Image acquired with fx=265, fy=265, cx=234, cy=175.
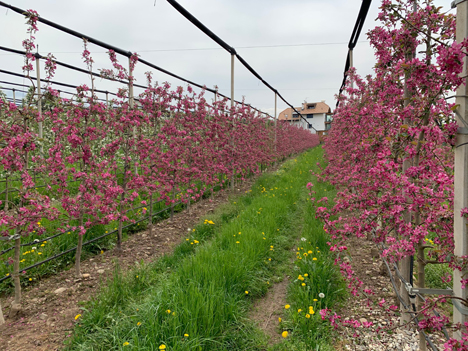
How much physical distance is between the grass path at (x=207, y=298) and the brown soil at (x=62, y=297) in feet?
0.91

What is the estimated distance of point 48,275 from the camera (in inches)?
139

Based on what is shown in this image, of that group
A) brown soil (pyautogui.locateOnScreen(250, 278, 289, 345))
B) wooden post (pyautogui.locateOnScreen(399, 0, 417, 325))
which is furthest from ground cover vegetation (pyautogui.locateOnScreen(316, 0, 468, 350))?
brown soil (pyautogui.locateOnScreen(250, 278, 289, 345))

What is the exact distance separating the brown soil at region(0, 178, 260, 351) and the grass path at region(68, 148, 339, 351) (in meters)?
0.28

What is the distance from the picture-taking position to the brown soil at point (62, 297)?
242cm

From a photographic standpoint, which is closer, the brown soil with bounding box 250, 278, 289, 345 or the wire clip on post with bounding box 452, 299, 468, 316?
the wire clip on post with bounding box 452, 299, 468, 316

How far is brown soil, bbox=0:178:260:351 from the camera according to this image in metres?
2.42

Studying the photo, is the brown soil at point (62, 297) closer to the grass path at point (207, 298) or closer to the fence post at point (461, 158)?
the grass path at point (207, 298)

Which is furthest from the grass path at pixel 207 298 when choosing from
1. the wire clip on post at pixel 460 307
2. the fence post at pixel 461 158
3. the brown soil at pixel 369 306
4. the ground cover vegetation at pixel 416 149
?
the fence post at pixel 461 158

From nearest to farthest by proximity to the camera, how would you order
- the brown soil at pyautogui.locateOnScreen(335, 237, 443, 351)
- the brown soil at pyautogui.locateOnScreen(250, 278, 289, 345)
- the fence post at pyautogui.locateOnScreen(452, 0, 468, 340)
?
1. the fence post at pyautogui.locateOnScreen(452, 0, 468, 340)
2. the brown soil at pyautogui.locateOnScreen(335, 237, 443, 351)
3. the brown soil at pyautogui.locateOnScreen(250, 278, 289, 345)

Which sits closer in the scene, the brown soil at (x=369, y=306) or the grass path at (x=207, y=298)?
the grass path at (x=207, y=298)

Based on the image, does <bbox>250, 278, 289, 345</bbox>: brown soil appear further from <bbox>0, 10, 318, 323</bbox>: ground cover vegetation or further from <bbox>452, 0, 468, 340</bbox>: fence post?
<bbox>0, 10, 318, 323</bbox>: ground cover vegetation

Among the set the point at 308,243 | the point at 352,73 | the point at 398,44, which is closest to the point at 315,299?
the point at 308,243

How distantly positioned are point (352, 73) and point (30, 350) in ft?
19.0

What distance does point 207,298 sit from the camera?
2.43 m
